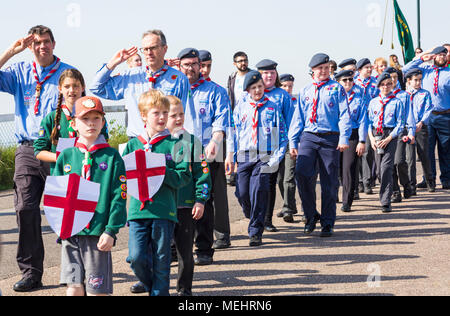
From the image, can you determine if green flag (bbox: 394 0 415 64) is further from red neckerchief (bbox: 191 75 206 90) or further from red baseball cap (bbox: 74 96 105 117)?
red baseball cap (bbox: 74 96 105 117)

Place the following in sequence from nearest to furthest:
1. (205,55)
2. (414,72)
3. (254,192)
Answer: (254,192), (205,55), (414,72)

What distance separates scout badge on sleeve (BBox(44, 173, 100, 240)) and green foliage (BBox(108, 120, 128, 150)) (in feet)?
40.2

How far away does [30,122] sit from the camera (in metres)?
6.66

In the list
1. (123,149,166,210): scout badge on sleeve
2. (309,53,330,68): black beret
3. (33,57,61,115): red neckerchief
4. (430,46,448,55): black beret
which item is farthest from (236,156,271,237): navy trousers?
(430,46,448,55): black beret

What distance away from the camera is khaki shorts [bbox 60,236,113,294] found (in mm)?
4789

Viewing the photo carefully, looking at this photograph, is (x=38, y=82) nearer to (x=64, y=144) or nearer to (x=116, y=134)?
(x=64, y=144)

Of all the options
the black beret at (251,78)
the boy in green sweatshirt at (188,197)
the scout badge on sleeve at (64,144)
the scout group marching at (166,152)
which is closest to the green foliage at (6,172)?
the scout group marching at (166,152)

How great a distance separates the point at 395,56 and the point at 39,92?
1217 centimetres

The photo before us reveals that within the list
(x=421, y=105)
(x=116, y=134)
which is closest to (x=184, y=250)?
(x=421, y=105)

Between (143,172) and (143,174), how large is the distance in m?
0.01

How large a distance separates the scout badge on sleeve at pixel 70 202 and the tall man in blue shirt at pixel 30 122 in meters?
1.79

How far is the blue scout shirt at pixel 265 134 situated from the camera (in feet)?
28.1

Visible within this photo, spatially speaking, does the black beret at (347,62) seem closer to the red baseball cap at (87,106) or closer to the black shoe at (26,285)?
the black shoe at (26,285)
